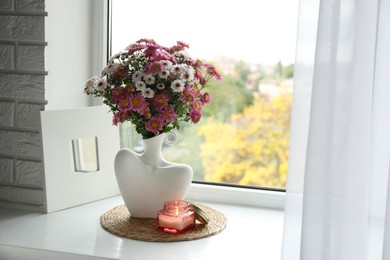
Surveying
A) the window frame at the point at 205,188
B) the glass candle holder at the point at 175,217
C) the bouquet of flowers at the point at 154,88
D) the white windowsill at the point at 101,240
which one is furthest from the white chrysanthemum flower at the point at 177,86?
the window frame at the point at 205,188

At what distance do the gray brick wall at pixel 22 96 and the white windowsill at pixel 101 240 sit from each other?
0.35ft

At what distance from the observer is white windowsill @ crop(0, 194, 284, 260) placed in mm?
Result: 1747

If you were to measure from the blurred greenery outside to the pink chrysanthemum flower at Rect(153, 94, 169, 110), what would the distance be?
1.30 feet

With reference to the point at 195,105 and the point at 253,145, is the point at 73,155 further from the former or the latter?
the point at 253,145

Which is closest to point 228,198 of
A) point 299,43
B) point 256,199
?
point 256,199

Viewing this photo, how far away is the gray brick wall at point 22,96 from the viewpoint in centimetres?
211

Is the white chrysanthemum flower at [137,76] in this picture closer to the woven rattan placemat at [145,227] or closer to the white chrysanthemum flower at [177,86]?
the white chrysanthemum flower at [177,86]

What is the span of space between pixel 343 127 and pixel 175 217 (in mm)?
591

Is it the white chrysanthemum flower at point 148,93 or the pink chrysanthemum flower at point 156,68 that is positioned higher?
the pink chrysanthemum flower at point 156,68

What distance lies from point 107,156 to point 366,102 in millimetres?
1028

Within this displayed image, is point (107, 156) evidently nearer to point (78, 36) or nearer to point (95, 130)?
point (95, 130)

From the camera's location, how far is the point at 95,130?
2.20 meters

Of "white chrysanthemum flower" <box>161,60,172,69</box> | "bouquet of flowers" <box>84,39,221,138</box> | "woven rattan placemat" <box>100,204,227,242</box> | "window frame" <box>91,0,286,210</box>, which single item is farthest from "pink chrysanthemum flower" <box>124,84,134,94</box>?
"window frame" <box>91,0,286,210</box>

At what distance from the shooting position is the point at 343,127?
1.52 m
